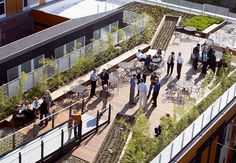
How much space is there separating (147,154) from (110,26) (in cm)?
1488

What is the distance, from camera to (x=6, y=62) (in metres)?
26.5

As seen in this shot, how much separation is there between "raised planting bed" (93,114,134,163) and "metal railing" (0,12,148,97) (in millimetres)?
4672

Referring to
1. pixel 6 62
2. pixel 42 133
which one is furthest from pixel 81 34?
pixel 42 133

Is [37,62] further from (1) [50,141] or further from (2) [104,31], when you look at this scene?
(1) [50,141]

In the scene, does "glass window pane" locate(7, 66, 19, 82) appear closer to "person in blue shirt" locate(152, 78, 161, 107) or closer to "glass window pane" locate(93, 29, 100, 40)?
"glass window pane" locate(93, 29, 100, 40)

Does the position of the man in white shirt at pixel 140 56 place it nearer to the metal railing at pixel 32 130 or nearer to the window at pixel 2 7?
the metal railing at pixel 32 130

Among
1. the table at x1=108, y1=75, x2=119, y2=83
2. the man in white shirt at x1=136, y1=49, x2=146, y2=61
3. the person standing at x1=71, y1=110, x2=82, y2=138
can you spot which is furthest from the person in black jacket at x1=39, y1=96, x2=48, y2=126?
the man in white shirt at x1=136, y1=49, x2=146, y2=61

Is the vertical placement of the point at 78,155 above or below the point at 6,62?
below

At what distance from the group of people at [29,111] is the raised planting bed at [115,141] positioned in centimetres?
291

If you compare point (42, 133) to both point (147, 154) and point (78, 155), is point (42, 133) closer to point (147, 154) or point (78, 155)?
point (78, 155)

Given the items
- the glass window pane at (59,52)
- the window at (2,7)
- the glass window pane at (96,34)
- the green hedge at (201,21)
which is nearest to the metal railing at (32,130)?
the glass window pane at (59,52)

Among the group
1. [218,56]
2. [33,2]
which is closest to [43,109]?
[218,56]

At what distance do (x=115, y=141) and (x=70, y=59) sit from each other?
7173 millimetres

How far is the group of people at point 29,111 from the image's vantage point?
2292 centimetres
